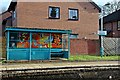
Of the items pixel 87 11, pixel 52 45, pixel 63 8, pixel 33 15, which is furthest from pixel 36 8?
pixel 52 45

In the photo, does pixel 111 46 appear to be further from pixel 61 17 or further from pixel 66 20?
pixel 61 17

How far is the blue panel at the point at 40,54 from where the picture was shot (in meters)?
23.4

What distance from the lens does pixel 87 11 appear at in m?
36.2

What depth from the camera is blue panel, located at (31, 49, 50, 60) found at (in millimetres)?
23438

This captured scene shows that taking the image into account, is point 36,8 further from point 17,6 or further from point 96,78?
point 96,78

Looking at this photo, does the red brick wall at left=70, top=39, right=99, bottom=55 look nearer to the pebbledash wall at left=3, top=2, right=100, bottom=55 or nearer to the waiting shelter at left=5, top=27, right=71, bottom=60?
the pebbledash wall at left=3, top=2, right=100, bottom=55

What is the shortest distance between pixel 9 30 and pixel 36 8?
38.6ft

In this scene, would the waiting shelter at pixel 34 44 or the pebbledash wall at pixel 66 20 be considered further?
the pebbledash wall at pixel 66 20

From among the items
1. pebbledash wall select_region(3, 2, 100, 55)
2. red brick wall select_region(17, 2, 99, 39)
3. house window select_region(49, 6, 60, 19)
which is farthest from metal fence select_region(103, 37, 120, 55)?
house window select_region(49, 6, 60, 19)

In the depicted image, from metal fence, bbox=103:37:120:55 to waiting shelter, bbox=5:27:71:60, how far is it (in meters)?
6.33

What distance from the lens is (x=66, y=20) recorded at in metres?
34.8

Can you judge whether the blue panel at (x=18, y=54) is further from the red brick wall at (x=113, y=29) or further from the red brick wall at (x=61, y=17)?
the red brick wall at (x=113, y=29)

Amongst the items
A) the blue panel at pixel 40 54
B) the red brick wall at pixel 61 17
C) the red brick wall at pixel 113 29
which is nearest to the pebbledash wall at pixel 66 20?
the red brick wall at pixel 61 17

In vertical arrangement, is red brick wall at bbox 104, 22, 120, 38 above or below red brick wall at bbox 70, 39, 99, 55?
above
